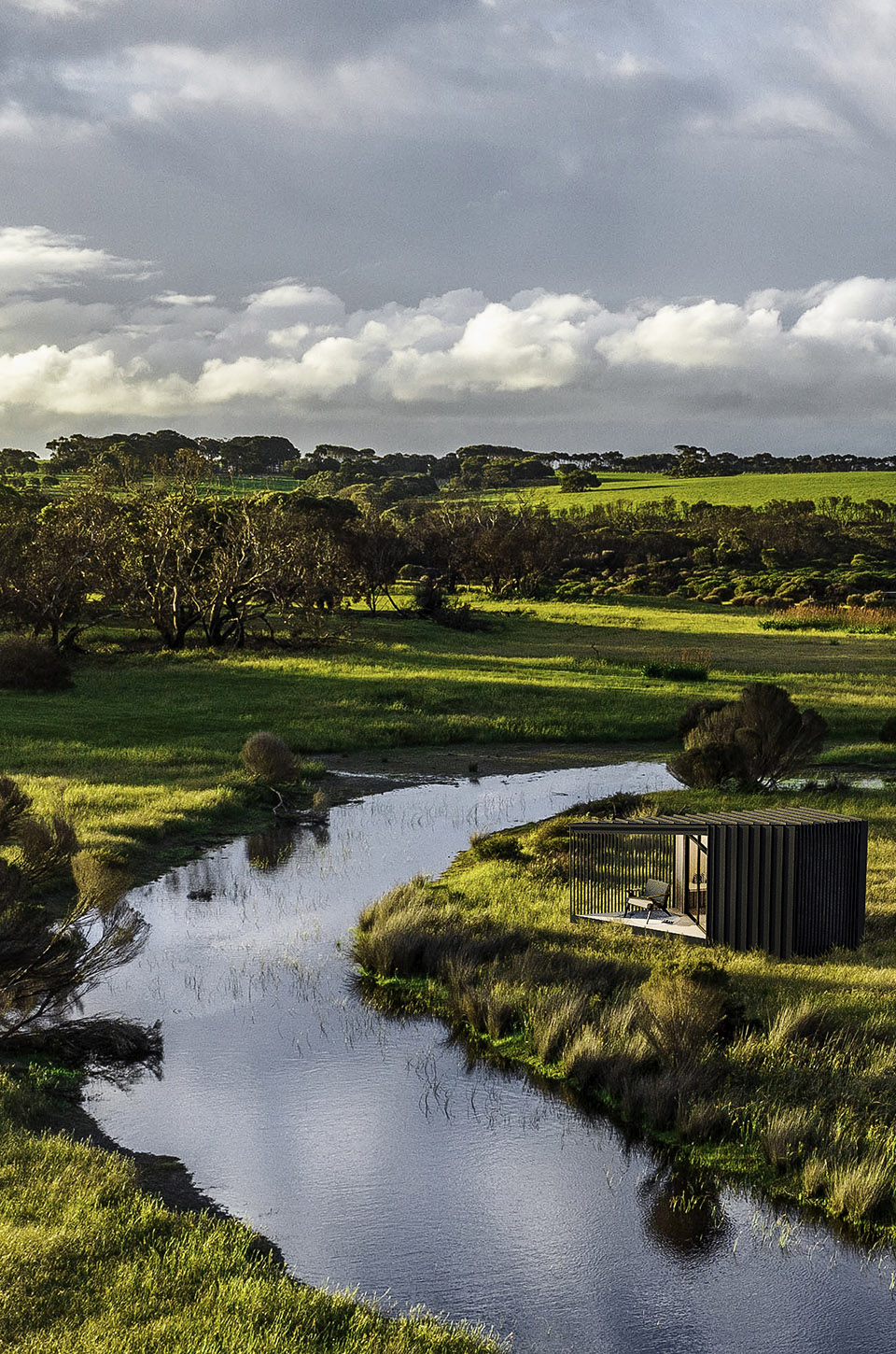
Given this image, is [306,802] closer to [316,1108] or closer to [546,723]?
[546,723]

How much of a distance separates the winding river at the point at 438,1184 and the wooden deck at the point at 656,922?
3.47 meters

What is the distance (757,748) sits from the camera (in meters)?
26.9

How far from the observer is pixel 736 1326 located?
8.75m

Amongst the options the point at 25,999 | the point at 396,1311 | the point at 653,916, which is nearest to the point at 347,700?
the point at 653,916

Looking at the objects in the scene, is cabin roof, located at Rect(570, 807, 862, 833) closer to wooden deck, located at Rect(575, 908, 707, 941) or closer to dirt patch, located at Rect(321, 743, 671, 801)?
wooden deck, located at Rect(575, 908, 707, 941)

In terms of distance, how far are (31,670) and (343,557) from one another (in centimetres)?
3112

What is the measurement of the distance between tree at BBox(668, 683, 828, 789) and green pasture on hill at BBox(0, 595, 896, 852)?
15.7 ft

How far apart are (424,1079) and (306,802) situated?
47.0 ft

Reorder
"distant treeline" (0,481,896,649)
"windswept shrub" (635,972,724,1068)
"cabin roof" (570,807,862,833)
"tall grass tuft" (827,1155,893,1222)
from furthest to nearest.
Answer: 1. "distant treeline" (0,481,896,649)
2. "cabin roof" (570,807,862,833)
3. "windswept shrub" (635,972,724,1068)
4. "tall grass tuft" (827,1155,893,1222)

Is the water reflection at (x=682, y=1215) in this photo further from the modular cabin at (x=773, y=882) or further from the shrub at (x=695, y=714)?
the shrub at (x=695, y=714)

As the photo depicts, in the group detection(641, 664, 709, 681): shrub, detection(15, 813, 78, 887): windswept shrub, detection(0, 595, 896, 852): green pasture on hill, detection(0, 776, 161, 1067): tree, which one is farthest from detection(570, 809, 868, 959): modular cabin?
detection(641, 664, 709, 681): shrub

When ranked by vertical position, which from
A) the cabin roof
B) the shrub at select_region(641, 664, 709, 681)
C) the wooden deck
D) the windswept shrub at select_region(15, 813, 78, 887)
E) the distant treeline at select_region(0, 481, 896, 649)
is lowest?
the wooden deck

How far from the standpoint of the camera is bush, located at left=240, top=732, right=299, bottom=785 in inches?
1091

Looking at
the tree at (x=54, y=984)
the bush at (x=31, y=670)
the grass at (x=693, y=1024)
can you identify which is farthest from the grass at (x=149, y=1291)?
the bush at (x=31, y=670)
